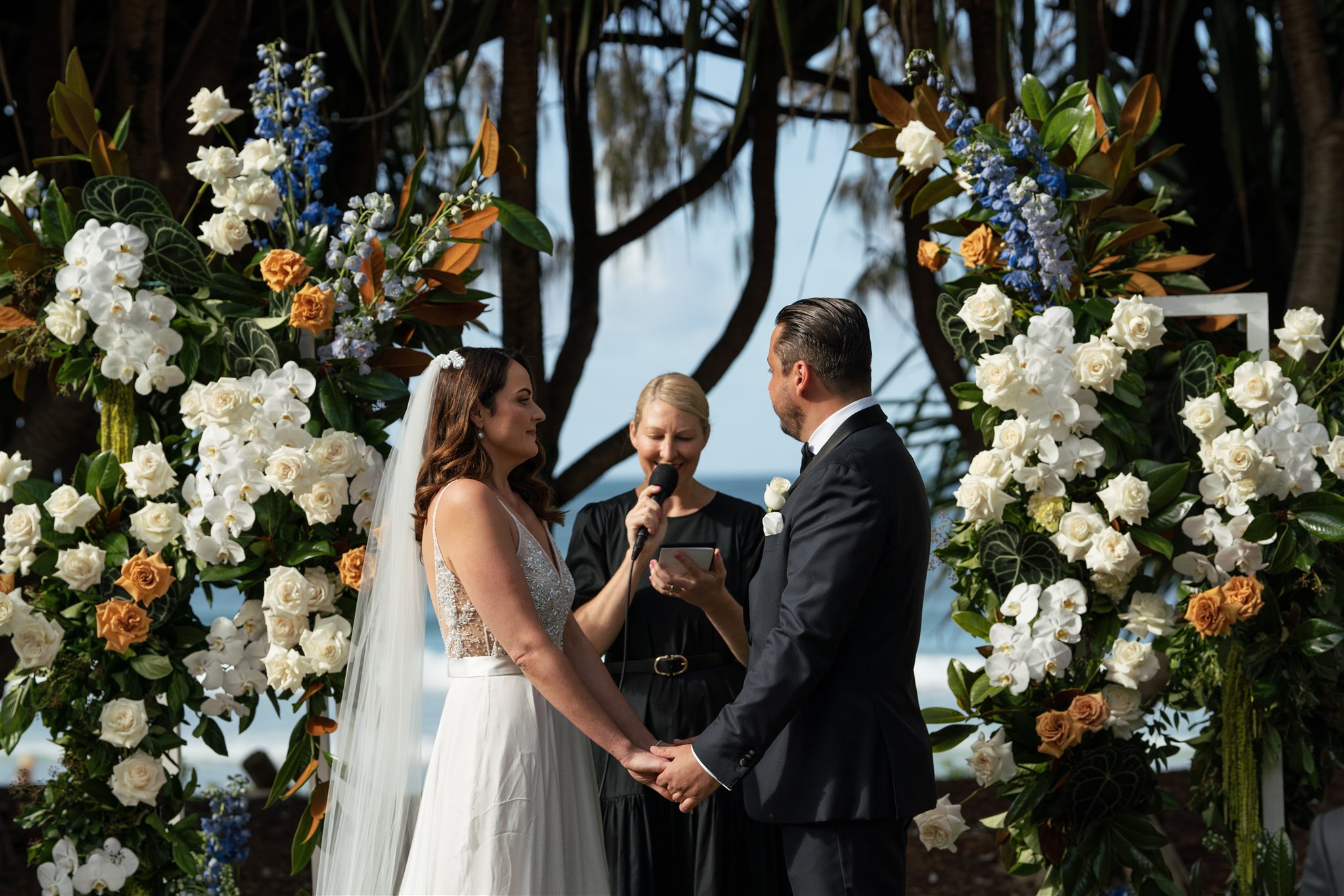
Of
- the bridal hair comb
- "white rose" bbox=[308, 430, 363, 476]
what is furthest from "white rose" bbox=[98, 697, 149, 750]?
the bridal hair comb

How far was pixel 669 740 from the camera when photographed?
2836 mm

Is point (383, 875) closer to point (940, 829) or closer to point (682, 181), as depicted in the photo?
point (940, 829)

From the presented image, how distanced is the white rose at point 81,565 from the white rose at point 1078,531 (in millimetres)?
2134

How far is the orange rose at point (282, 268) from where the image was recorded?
2898mm

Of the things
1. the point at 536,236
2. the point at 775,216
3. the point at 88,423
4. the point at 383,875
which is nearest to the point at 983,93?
the point at 775,216

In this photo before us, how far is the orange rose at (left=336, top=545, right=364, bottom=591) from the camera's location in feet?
9.40

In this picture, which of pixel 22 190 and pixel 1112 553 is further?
pixel 22 190

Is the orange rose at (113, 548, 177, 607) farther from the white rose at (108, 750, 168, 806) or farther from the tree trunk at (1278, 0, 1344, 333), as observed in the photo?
the tree trunk at (1278, 0, 1344, 333)

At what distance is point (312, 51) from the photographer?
468 cm

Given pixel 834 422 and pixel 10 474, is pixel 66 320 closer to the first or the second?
pixel 10 474

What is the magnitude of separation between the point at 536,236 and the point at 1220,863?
428 centimetres

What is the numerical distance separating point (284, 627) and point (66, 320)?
0.83 meters

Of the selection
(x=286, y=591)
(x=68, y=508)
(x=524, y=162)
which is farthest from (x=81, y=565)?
(x=524, y=162)

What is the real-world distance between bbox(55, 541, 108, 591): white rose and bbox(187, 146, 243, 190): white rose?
0.86 m
